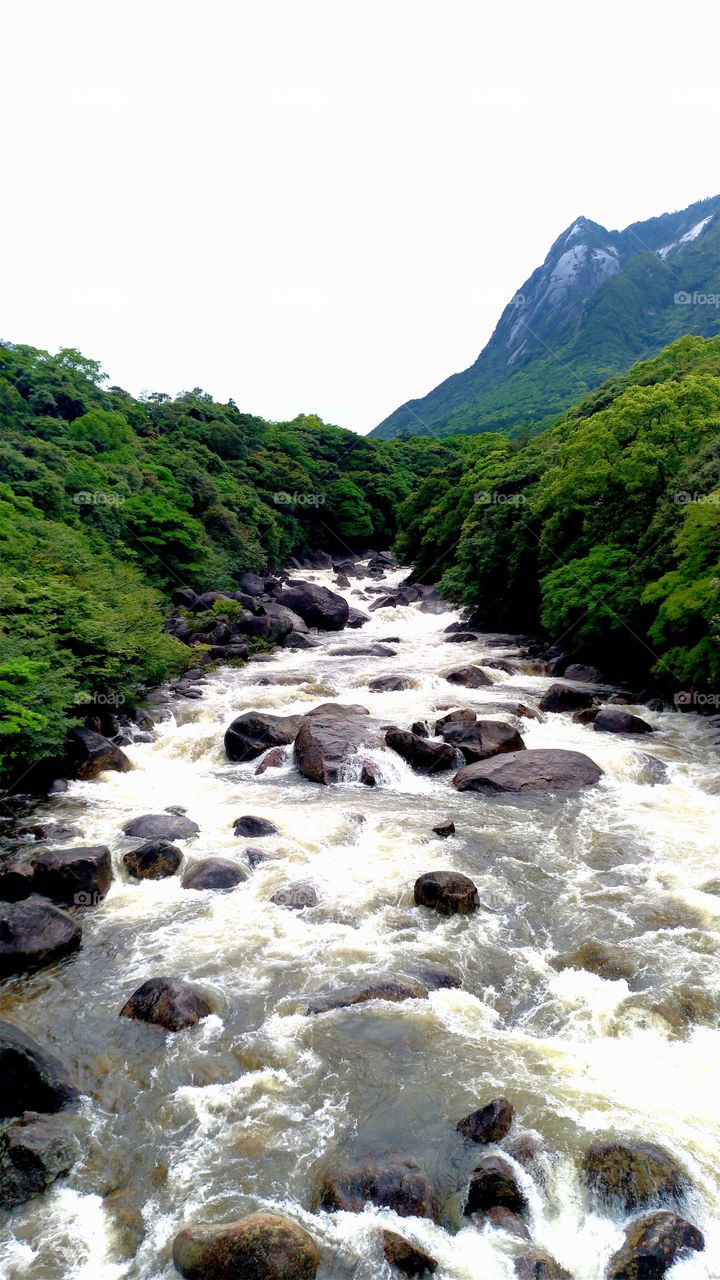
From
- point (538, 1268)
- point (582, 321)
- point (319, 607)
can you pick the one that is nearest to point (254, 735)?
point (538, 1268)

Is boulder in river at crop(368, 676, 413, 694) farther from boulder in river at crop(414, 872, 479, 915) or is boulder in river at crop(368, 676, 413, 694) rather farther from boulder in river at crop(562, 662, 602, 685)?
boulder in river at crop(414, 872, 479, 915)

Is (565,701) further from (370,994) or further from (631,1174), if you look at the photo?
(631,1174)

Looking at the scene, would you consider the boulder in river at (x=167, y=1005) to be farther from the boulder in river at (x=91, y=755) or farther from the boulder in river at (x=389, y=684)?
the boulder in river at (x=389, y=684)

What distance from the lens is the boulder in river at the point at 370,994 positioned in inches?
376

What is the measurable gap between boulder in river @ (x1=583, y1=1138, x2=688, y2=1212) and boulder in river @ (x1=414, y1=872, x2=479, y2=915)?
470 centimetres

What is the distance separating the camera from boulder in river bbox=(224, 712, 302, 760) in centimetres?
1984

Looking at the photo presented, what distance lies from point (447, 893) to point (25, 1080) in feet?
20.7

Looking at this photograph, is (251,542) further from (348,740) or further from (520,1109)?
(520,1109)

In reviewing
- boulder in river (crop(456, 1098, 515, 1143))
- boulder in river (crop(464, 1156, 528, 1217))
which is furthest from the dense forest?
boulder in river (crop(464, 1156, 528, 1217))

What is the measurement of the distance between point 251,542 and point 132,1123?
43462mm

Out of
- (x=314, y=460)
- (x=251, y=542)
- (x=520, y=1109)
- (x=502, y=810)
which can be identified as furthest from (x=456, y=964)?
(x=314, y=460)

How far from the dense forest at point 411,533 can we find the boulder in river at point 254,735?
3.74m

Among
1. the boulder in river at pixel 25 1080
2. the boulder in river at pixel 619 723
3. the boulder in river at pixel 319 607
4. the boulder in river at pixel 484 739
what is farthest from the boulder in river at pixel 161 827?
the boulder in river at pixel 319 607

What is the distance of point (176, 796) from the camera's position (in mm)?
17141
